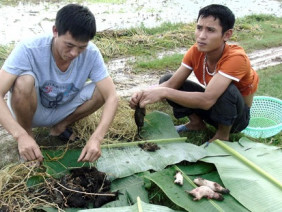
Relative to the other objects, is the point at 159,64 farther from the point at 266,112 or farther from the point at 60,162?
the point at 60,162

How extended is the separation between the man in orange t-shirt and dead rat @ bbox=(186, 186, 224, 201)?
2.55 feet

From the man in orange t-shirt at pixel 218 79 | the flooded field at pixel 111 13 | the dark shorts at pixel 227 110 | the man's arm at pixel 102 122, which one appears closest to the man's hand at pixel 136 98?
the man in orange t-shirt at pixel 218 79

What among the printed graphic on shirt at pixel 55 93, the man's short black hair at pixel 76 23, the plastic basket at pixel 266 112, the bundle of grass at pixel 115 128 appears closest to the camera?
the man's short black hair at pixel 76 23

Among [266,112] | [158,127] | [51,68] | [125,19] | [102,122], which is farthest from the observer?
[125,19]

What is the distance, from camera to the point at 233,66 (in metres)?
2.73

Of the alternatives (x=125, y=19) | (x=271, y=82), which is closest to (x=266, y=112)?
(x=271, y=82)

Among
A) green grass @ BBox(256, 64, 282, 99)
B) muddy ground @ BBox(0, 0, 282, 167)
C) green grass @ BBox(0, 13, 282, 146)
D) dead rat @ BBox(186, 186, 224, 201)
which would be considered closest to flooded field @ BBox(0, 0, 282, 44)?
muddy ground @ BBox(0, 0, 282, 167)

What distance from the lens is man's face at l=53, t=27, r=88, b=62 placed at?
7.35ft

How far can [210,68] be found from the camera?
9.84ft

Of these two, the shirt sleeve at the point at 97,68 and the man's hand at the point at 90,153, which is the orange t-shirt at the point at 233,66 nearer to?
the shirt sleeve at the point at 97,68

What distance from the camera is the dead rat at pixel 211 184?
234 cm

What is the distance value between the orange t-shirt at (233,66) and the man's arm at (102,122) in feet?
2.90

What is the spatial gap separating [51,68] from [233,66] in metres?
1.44

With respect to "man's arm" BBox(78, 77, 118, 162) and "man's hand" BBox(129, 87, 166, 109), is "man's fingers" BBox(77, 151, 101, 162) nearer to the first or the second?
"man's arm" BBox(78, 77, 118, 162)
